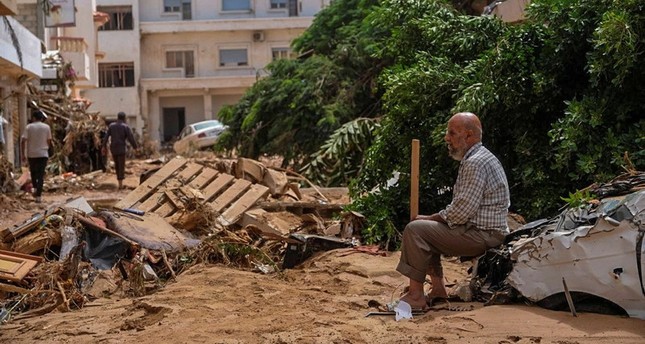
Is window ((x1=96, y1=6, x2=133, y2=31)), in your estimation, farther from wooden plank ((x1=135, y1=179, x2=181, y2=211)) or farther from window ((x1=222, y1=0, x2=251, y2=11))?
wooden plank ((x1=135, y1=179, x2=181, y2=211))

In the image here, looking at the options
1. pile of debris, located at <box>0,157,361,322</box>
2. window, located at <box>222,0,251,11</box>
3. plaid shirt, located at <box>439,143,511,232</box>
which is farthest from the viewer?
window, located at <box>222,0,251,11</box>

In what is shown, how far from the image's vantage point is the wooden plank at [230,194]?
1186cm

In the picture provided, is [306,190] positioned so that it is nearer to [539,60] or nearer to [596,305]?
[539,60]

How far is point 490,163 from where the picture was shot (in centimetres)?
658

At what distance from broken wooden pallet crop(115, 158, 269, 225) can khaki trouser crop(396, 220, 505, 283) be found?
4.95 metres

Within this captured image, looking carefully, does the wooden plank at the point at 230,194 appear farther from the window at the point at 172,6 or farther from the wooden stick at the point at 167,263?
the window at the point at 172,6

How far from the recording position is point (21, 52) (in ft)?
68.4

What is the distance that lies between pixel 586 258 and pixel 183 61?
143ft

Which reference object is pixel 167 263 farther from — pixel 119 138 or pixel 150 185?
pixel 119 138

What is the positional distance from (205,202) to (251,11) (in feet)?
123

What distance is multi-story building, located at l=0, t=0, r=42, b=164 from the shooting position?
2161 centimetres

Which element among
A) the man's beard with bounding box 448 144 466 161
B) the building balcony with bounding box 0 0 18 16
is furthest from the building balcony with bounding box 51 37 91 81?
the man's beard with bounding box 448 144 466 161

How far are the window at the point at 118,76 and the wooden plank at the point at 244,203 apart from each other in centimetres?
3605

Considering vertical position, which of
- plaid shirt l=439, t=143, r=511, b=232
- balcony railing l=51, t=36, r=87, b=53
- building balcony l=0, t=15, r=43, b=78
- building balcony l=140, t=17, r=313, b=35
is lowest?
plaid shirt l=439, t=143, r=511, b=232
